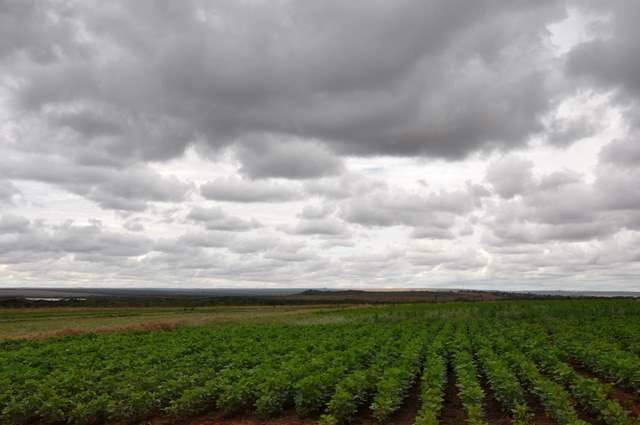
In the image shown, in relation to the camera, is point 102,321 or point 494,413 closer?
point 494,413

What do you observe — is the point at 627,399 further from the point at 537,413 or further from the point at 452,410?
the point at 452,410

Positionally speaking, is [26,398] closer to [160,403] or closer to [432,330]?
[160,403]

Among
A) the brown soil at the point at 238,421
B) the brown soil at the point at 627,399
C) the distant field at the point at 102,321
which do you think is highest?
the brown soil at the point at 627,399

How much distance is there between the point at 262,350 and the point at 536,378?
13.9 meters

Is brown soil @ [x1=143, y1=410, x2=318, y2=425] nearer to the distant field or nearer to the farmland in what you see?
the farmland

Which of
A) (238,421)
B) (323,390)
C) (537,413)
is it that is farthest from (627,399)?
(238,421)

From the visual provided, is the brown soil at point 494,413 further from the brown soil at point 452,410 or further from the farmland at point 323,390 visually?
the brown soil at point 452,410

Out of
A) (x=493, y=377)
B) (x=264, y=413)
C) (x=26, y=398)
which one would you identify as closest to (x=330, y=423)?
(x=264, y=413)

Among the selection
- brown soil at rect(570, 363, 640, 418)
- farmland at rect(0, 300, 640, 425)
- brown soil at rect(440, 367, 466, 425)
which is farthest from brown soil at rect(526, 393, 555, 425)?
brown soil at rect(570, 363, 640, 418)

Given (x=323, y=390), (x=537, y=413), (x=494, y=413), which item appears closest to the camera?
(x=537, y=413)

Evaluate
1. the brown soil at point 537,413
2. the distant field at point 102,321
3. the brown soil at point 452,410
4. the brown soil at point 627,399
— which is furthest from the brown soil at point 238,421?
the distant field at point 102,321

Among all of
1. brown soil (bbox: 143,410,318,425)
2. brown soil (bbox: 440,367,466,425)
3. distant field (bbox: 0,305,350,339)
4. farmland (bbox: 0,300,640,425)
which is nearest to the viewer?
farmland (bbox: 0,300,640,425)

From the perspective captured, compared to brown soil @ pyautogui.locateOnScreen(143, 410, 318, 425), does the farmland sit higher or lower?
higher

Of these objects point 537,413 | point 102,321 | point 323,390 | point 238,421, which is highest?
point 323,390
